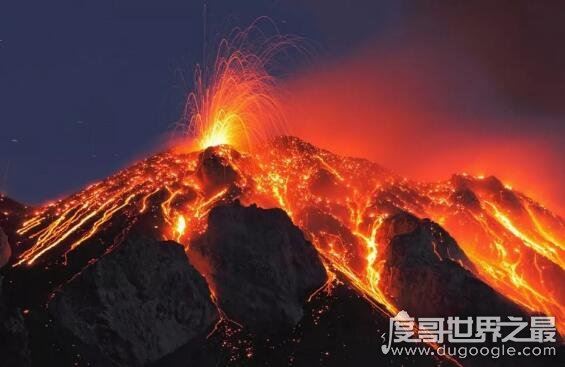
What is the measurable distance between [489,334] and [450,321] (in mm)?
7553

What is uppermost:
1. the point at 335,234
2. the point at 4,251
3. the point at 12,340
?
the point at 4,251

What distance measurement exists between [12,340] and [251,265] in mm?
37641

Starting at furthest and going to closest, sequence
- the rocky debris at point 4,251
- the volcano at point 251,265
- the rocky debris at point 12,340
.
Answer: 1. the rocky debris at point 4,251
2. the volcano at point 251,265
3. the rocky debris at point 12,340

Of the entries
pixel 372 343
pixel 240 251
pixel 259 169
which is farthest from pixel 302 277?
pixel 259 169

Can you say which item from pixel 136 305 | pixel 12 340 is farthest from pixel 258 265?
pixel 12 340

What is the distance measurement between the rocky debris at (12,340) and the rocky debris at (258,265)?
91.4ft

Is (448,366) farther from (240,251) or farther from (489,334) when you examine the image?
(240,251)

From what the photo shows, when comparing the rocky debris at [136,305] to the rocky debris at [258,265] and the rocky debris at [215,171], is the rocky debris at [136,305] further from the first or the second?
the rocky debris at [215,171]

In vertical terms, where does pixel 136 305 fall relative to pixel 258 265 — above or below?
below

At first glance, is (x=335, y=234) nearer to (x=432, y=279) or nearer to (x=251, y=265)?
(x=432, y=279)

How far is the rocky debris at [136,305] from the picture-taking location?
69312 mm

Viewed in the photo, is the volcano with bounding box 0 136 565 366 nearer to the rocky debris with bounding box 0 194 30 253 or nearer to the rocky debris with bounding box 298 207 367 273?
the rocky debris with bounding box 298 207 367 273

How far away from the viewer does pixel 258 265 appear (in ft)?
293

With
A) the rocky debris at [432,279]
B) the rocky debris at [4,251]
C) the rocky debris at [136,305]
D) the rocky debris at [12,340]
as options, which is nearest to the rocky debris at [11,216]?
the rocky debris at [4,251]
